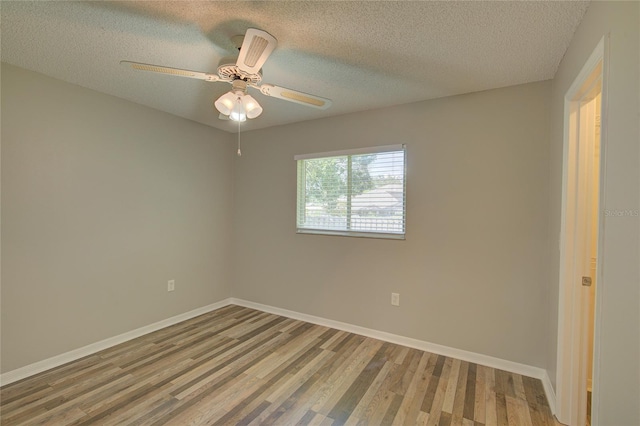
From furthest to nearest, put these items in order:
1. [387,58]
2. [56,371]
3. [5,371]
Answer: [56,371]
[5,371]
[387,58]

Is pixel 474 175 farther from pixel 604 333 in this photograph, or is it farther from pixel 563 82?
pixel 604 333

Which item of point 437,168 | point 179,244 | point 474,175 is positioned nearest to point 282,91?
point 437,168

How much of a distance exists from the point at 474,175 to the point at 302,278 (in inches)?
85.8

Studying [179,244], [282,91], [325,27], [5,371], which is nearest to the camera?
[325,27]

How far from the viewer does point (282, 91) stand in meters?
1.82

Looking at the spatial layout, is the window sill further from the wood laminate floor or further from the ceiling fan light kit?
the ceiling fan light kit

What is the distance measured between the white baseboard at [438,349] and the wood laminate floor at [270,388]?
0.06 m

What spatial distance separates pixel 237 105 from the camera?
1.83 meters

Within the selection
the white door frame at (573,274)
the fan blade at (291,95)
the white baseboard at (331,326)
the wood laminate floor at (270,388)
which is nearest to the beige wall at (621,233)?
the white door frame at (573,274)

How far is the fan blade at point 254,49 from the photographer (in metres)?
1.35

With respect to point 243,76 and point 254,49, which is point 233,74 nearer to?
point 243,76

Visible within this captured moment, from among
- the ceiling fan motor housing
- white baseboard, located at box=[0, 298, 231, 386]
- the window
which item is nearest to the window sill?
the window

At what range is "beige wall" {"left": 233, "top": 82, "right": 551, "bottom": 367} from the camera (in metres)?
2.35

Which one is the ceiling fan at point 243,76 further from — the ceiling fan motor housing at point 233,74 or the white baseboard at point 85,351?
the white baseboard at point 85,351
